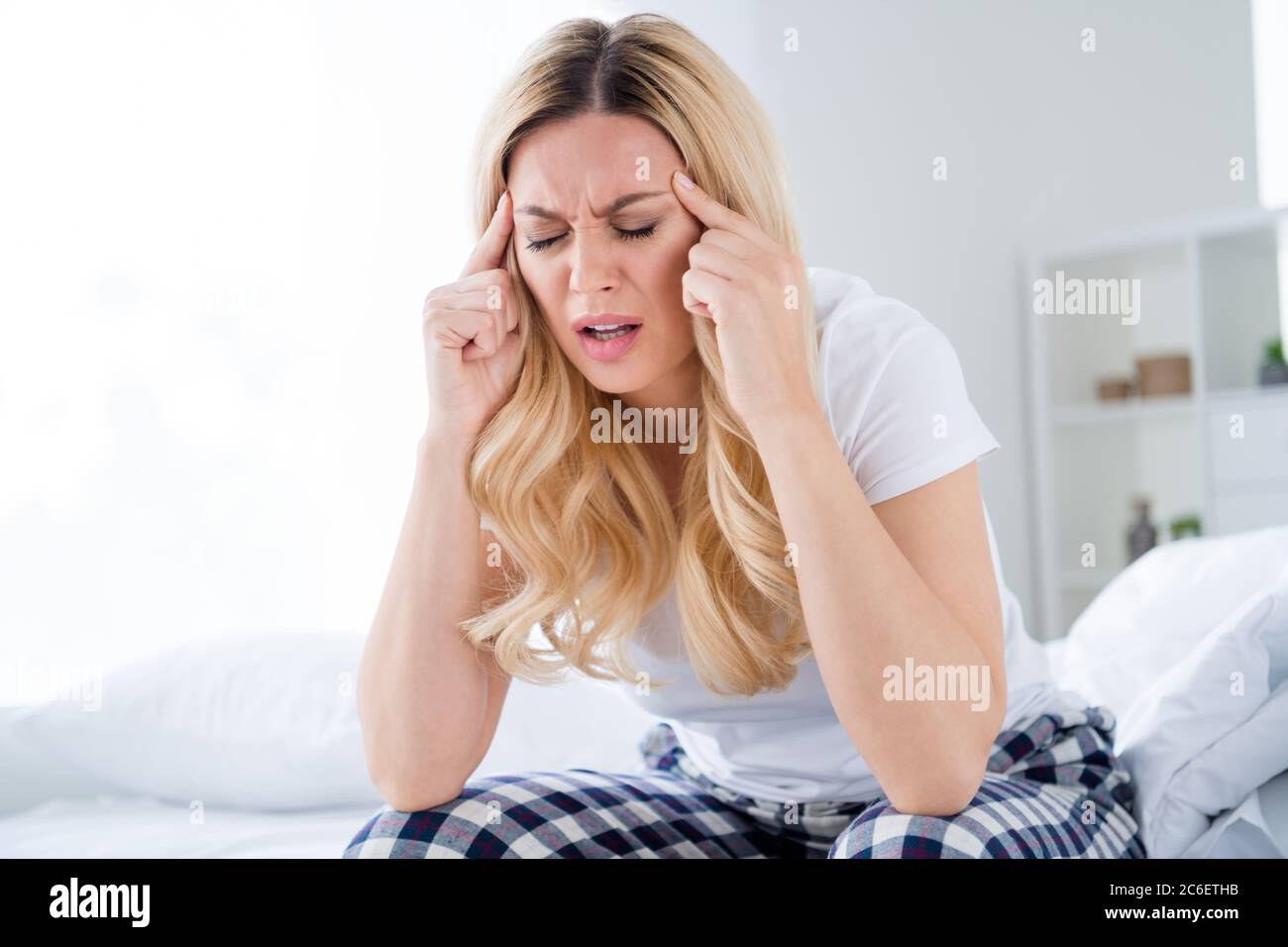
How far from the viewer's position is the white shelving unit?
2172 millimetres

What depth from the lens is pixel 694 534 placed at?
2.99 ft

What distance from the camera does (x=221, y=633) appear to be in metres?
1.31

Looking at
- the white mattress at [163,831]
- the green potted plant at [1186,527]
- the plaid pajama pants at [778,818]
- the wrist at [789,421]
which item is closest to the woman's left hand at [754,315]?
the wrist at [789,421]

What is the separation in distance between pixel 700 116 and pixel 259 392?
2.81 feet

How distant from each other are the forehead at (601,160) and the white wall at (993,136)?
46 centimetres

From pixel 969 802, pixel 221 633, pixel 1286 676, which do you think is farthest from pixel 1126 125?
pixel 221 633

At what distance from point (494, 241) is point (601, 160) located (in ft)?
0.43

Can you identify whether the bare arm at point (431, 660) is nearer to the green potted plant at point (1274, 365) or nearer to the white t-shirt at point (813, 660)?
the white t-shirt at point (813, 660)

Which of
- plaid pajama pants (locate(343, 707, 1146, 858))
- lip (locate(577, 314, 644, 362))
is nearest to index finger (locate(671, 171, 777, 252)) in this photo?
lip (locate(577, 314, 644, 362))

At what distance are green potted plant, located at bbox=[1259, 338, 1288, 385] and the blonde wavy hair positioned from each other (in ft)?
5.69

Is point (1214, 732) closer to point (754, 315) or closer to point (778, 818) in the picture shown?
point (778, 818)

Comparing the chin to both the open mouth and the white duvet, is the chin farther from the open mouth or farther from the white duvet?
the white duvet

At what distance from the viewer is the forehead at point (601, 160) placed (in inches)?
33.5
